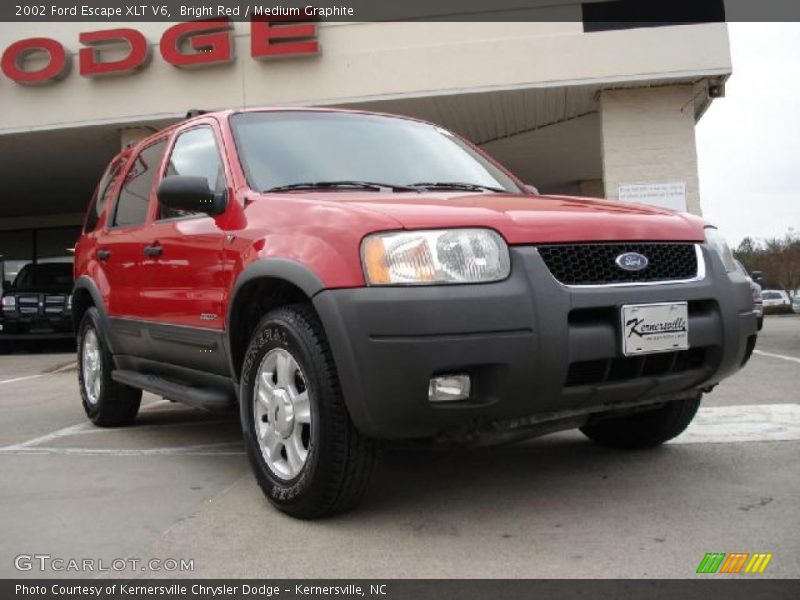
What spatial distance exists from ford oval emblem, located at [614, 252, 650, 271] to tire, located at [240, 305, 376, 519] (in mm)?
1117

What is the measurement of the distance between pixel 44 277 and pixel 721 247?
13.3 metres

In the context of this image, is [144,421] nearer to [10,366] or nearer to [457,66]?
[10,366]

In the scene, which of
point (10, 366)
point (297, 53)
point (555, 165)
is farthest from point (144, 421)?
point (555, 165)

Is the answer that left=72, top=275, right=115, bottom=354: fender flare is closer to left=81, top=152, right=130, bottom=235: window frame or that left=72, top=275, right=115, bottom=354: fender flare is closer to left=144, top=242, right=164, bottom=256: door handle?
left=81, top=152, right=130, bottom=235: window frame

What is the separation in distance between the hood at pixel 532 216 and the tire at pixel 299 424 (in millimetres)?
524

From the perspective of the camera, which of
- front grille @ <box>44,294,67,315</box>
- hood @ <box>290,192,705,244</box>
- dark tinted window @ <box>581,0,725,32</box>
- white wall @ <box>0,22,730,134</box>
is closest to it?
hood @ <box>290,192,705,244</box>

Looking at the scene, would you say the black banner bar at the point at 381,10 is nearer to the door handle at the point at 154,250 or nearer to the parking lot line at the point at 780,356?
the parking lot line at the point at 780,356

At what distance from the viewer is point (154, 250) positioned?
3.96 m

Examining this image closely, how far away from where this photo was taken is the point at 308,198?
9.71 feet

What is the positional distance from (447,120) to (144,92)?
5040mm

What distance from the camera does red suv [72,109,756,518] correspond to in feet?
8.10

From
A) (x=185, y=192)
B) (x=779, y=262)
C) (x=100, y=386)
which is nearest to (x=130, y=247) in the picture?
(x=100, y=386)
